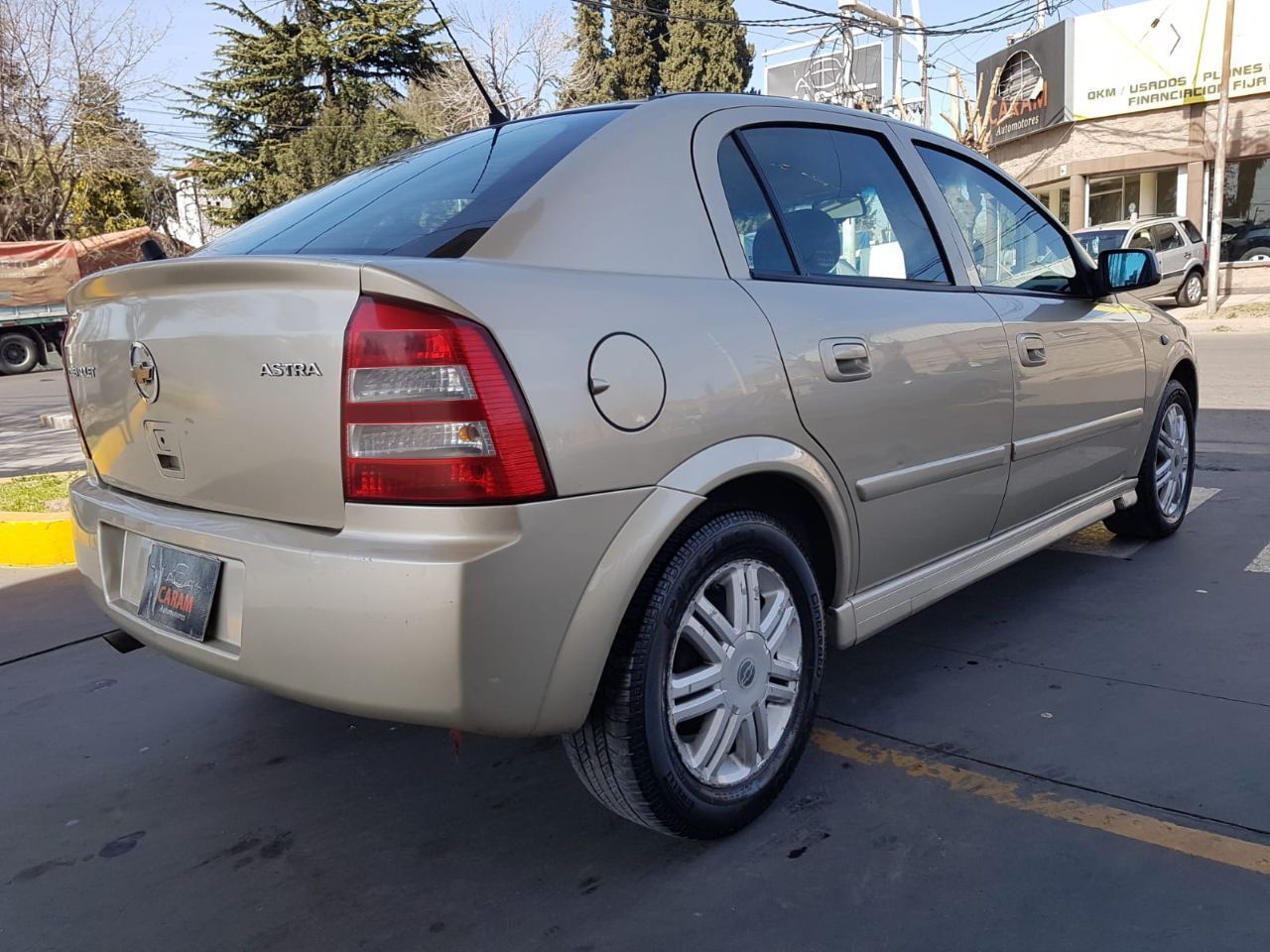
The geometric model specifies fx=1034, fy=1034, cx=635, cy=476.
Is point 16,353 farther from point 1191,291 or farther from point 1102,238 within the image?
point 1191,291

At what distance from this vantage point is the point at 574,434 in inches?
75.9

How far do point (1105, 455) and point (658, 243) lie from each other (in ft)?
8.01

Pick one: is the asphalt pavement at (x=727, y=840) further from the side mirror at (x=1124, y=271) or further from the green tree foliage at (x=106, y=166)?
the green tree foliage at (x=106, y=166)

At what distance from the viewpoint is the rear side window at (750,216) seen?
251 centimetres

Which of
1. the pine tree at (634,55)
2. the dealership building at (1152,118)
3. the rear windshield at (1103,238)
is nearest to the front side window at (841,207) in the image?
the rear windshield at (1103,238)

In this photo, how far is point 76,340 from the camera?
2.56 meters

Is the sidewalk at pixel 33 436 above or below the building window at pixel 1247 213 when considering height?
below

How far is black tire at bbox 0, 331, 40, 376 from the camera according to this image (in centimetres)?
2028

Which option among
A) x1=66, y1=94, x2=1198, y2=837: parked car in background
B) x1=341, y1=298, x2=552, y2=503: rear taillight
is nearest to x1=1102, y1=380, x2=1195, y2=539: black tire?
x1=66, y1=94, x2=1198, y2=837: parked car in background

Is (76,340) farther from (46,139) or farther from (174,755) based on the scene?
(46,139)

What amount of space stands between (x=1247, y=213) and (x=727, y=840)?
2300 centimetres

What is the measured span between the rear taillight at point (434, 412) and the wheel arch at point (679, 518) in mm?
248

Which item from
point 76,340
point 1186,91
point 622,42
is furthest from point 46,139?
point 76,340

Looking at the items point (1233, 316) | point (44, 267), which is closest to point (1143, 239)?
point (1233, 316)
